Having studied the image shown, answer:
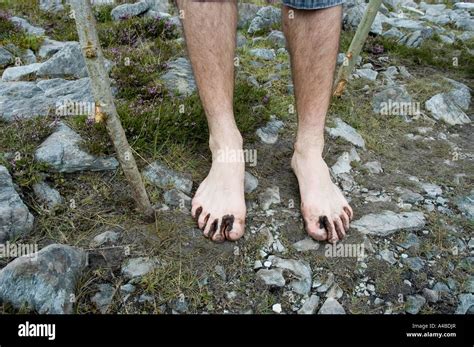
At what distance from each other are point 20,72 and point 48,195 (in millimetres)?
2044

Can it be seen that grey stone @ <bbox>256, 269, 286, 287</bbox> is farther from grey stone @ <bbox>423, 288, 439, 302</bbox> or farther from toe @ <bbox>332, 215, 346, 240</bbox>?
grey stone @ <bbox>423, 288, 439, 302</bbox>

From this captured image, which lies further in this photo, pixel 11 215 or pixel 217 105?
pixel 217 105

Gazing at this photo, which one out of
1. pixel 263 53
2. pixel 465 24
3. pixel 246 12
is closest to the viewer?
pixel 263 53

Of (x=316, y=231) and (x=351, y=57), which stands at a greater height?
(x=351, y=57)

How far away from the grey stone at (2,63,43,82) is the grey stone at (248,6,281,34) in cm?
318

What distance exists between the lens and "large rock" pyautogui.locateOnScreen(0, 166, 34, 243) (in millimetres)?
2367

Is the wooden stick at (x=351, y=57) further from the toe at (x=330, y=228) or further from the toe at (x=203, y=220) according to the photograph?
the toe at (x=203, y=220)

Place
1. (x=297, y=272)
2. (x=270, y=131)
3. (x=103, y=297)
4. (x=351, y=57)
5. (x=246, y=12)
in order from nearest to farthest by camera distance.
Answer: (x=103, y=297)
(x=297, y=272)
(x=270, y=131)
(x=351, y=57)
(x=246, y=12)

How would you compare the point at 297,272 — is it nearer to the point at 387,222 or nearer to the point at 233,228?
the point at 233,228

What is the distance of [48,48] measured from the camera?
4961 mm

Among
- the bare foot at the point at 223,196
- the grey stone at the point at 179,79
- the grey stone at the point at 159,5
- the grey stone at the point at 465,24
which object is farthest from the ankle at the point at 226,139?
the grey stone at the point at 465,24

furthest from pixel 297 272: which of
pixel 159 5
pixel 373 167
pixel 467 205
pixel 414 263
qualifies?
pixel 159 5

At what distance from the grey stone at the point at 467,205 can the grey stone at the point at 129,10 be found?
16.9 ft

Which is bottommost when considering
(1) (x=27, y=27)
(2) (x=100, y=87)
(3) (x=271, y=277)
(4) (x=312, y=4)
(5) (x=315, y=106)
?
(1) (x=27, y=27)
